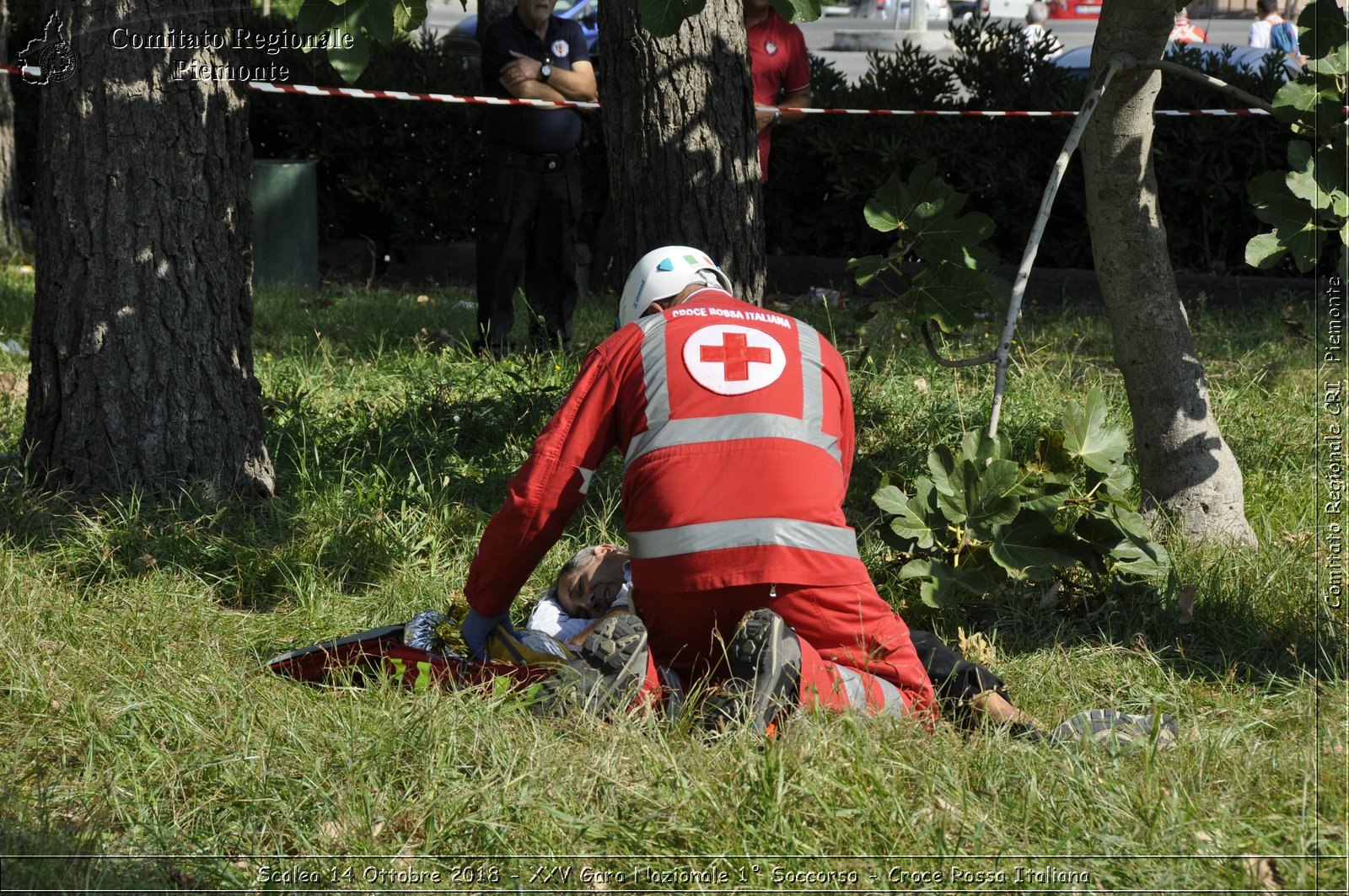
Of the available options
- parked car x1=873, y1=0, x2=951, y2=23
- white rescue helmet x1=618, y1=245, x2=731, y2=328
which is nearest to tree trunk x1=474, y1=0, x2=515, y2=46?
white rescue helmet x1=618, y1=245, x2=731, y2=328

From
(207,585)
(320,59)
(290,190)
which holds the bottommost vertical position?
(207,585)

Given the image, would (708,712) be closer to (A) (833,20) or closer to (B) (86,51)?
(B) (86,51)

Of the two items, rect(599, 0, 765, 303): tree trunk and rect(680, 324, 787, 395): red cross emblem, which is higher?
rect(599, 0, 765, 303): tree trunk

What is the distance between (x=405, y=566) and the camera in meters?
4.21

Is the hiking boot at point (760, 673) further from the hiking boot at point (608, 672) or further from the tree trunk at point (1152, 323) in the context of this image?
the tree trunk at point (1152, 323)

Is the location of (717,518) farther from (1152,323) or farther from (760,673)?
(1152,323)

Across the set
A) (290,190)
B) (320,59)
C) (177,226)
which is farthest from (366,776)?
(320,59)

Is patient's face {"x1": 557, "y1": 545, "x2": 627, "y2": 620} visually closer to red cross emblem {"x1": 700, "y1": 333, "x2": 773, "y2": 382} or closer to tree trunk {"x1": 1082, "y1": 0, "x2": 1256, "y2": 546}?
red cross emblem {"x1": 700, "y1": 333, "x2": 773, "y2": 382}

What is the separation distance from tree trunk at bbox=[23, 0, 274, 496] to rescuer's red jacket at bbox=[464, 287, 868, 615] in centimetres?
176

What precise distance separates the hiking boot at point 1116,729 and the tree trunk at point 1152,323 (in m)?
1.27

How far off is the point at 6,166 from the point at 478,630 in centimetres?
768

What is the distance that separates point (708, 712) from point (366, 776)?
81 cm

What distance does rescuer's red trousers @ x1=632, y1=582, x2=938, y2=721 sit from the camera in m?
3.13

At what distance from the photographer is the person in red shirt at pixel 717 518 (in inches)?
121
